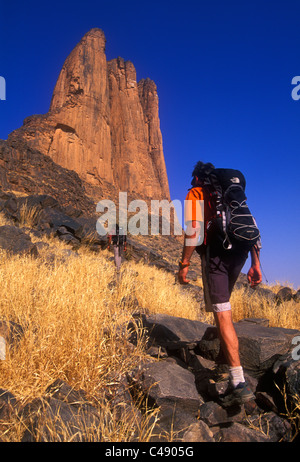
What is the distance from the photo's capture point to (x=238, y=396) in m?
2.24

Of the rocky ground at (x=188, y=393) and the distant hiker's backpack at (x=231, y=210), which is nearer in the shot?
the rocky ground at (x=188, y=393)

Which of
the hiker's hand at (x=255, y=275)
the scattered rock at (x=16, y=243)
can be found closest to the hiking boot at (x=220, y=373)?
the hiker's hand at (x=255, y=275)

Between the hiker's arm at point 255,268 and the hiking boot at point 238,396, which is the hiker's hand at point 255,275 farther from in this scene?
the hiking boot at point 238,396

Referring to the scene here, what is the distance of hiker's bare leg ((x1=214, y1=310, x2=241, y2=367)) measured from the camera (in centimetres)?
242

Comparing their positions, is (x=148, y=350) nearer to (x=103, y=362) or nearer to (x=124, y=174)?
(x=103, y=362)

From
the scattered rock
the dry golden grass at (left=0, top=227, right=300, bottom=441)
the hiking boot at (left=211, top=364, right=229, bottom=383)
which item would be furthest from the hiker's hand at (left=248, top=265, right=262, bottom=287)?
the scattered rock

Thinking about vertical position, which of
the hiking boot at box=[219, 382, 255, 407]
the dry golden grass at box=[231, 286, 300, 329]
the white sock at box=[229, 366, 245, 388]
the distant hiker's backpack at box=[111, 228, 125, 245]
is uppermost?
the distant hiker's backpack at box=[111, 228, 125, 245]

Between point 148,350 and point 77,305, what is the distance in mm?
919

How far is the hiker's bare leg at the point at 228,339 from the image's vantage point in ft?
7.93

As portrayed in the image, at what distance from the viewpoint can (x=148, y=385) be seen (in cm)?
229

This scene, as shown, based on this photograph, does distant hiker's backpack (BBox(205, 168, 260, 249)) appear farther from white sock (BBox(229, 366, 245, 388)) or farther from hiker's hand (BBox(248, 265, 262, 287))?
white sock (BBox(229, 366, 245, 388))

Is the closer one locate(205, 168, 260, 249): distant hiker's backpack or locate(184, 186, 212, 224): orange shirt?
locate(205, 168, 260, 249): distant hiker's backpack

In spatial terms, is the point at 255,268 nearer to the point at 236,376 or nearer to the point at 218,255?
the point at 218,255

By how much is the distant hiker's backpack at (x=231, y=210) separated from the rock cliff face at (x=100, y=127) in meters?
36.6
